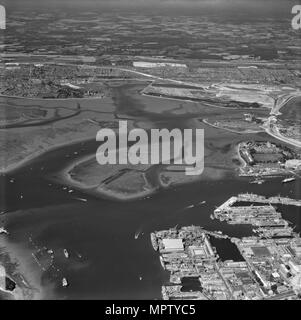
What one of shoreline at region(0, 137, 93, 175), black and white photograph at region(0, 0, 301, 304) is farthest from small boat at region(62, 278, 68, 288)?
shoreline at region(0, 137, 93, 175)

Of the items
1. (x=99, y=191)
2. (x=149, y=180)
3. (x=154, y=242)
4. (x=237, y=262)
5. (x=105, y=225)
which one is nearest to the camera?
(x=237, y=262)

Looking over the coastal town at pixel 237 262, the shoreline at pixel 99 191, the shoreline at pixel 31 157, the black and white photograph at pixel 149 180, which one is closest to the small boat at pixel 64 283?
the black and white photograph at pixel 149 180

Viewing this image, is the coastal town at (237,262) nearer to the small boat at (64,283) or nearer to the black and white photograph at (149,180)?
the black and white photograph at (149,180)

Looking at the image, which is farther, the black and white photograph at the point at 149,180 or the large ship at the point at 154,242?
the large ship at the point at 154,242

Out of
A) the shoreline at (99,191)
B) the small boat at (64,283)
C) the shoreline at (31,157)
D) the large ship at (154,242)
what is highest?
the shoreline at (31,157)

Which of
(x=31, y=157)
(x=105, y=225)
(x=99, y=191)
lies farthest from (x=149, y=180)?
(x=31, y=157)

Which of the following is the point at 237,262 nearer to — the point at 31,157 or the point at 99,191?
the point at 99,191

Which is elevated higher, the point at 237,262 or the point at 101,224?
the point at 101,224
